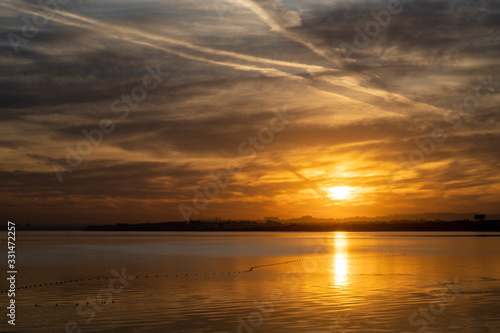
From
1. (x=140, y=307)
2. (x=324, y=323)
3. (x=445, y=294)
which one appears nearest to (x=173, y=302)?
(x=140, y=307)

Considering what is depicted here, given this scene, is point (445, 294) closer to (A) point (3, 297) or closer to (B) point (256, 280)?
(B) point (256, 280)

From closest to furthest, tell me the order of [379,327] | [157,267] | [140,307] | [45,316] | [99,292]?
[379,327] → [45,316] → [140,307] → [99,292] → [157,267]

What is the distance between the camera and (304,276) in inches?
2184

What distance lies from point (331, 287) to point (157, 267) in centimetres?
2941

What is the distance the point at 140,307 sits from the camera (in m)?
35.8

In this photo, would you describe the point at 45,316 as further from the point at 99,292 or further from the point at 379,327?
the point at 379,327

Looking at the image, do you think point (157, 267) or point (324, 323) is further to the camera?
point (157, 267)

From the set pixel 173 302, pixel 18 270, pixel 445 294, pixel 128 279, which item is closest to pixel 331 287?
pixel 445 294

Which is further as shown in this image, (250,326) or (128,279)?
(128,279)

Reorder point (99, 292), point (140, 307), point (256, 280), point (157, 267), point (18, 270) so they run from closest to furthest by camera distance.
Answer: point (140, 307) → point (99, 292) → point (256, 280) → point (18, 270) → point (157, 267)

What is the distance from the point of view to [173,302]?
3791 centimetres

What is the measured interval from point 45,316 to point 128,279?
68.8ft

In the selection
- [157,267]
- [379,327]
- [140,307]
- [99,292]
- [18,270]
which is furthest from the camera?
[157,267]

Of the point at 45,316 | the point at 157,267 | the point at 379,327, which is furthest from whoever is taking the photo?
the point at 157,267
